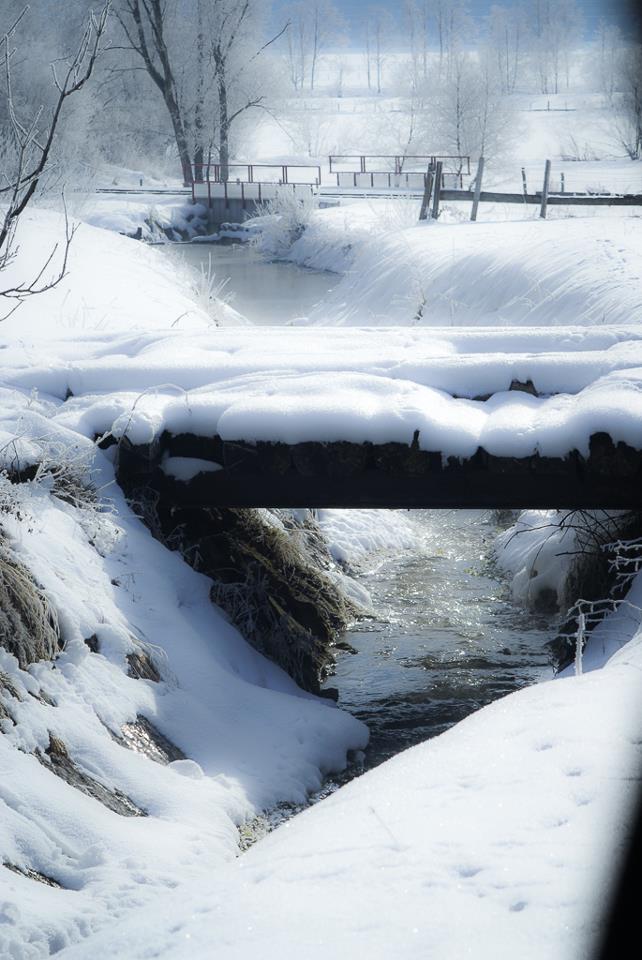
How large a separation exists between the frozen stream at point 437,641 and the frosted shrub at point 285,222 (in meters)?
23.0

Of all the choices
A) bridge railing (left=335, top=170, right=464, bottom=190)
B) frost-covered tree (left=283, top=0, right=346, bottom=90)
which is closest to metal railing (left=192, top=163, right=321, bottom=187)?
bridge railing (left=335, top=170, right=464, bottom=190)

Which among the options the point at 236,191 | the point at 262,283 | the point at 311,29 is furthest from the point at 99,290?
the point at 311,29

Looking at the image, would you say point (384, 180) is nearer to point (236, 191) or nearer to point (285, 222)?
point (236, 191)

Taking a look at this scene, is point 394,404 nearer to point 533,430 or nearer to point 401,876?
point 533,430

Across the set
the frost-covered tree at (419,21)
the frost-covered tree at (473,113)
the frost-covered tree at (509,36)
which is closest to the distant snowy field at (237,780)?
the frost-covered tree at (473,113)

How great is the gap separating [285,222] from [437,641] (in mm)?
26847

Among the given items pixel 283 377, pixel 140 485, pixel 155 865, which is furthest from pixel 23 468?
pixel 155 865

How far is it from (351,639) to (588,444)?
8.76 feet

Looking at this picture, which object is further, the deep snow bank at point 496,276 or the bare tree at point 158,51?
the bare tree at point 158,51

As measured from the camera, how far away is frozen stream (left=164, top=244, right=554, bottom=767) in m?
6.88

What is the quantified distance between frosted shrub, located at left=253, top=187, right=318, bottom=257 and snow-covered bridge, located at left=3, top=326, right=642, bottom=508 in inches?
1037

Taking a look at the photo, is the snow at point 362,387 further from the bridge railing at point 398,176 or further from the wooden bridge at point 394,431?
the bridge railing at point 398,176

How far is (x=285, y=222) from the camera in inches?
1308

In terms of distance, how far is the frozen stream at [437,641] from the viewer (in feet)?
22.6
